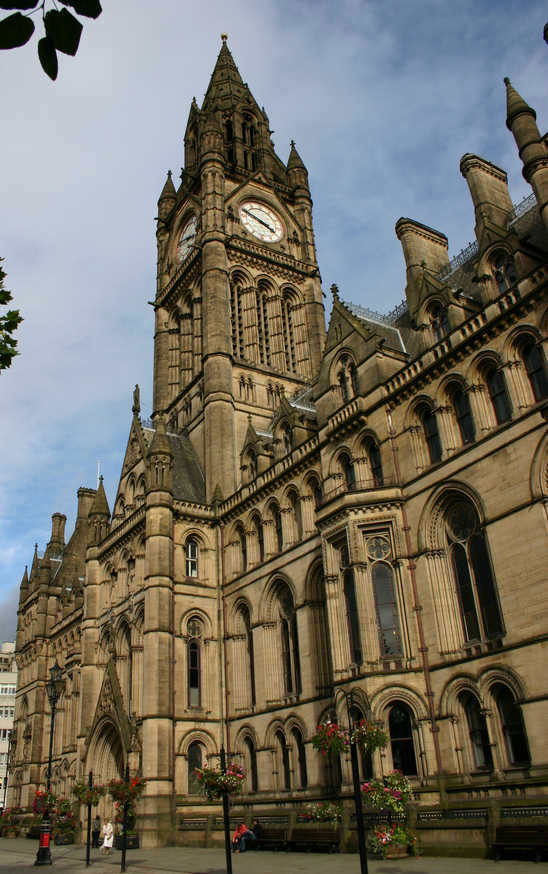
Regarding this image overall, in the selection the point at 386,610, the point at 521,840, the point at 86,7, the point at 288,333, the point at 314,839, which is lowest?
the point at 521,840

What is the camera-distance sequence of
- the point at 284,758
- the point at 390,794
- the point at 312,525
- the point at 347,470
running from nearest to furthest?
the point at 390,794 → the point at 347,470 → the point at 284,758 → the point at 312,525

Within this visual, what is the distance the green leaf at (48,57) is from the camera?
4703 mm

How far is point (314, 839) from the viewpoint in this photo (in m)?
23.0

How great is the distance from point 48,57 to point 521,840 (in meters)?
17.6

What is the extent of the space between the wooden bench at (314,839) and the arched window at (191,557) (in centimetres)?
1667

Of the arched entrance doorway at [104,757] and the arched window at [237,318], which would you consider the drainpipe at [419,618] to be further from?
the arched window at [237,318]

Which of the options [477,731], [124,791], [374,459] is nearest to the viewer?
[477,731]

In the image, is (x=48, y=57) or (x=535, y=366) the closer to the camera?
(x=48, y=57)

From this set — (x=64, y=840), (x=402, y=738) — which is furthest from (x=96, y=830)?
(x=402, y=738)

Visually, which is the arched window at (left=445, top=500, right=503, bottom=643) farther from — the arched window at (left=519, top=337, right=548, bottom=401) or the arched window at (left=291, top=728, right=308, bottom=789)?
the arched window at (left=291, top=728, right=308, bottom=789)

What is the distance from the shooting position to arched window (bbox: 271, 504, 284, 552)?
3519cm

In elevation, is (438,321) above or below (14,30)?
above

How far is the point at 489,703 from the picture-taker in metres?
21.7

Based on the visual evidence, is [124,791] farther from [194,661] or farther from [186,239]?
[186,239]
